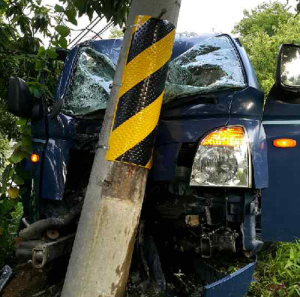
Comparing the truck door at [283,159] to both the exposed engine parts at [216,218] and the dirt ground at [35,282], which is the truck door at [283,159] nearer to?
the exposed engine parts at [216,218]

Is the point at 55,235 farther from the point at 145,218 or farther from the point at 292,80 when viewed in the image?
the point at 292,80

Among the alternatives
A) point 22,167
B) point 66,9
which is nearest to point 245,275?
point 22,167

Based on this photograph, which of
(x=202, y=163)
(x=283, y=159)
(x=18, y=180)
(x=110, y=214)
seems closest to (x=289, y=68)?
(x=283, y=159)

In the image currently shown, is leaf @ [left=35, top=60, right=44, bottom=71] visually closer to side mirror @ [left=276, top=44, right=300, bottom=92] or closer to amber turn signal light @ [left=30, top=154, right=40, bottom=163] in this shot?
amber turn signal light @ [left=30, top=154, right=40, bottom=163]

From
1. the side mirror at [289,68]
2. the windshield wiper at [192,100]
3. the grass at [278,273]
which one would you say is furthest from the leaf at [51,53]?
the grass at [278,273]

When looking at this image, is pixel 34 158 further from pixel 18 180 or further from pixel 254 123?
Answer: pixel 254 123

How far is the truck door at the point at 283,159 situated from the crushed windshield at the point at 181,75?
0.30 meters

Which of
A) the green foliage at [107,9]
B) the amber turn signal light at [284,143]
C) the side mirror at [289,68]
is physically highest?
the green foliage at [107,9]

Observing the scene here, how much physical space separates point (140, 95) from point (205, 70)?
99cm

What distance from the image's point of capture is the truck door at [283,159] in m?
2.49

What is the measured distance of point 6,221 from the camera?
3.57 m

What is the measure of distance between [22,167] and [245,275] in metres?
1.95

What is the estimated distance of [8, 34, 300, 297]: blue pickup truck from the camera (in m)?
2.19

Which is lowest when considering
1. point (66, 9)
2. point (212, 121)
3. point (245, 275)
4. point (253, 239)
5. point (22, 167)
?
point (245, 275)
